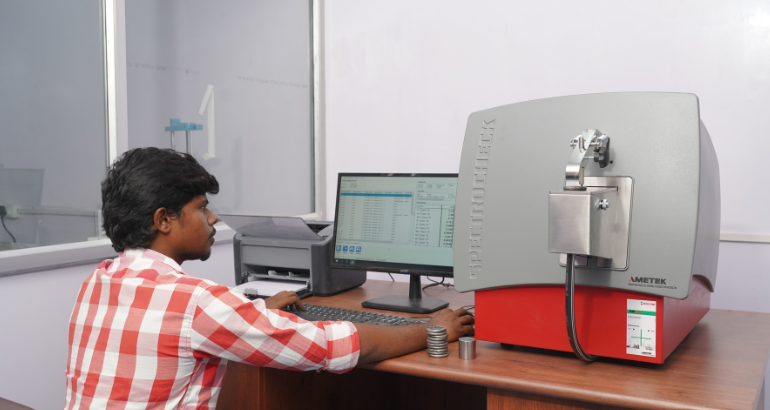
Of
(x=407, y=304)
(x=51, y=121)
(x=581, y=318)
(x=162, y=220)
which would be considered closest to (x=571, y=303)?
(x=581, y=318)

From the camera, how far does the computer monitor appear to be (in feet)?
5.05

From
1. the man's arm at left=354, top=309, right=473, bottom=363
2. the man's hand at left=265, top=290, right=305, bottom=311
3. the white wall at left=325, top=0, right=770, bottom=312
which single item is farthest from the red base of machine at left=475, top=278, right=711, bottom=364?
the white wall at left=325, top=0, right=770, bottom=312

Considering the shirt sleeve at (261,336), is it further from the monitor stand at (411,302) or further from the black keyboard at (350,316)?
the monitor stand at (411,302)

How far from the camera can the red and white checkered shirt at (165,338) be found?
3.26 feet

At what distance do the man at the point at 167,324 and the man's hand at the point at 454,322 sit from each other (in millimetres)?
128

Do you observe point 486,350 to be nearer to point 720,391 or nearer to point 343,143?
point 720,391

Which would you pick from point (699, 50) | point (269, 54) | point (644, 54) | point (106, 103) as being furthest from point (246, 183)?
point (699, 50)

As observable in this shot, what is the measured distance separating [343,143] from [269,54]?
1.91 ft

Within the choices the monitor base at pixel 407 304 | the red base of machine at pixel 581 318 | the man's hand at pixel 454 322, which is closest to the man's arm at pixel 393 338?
the man's hand at pixel 454 322

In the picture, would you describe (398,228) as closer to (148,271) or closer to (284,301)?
(284,301)

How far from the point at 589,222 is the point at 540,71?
5.43ft

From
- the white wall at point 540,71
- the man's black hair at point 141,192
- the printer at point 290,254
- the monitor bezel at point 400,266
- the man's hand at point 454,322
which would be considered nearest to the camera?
the man's black hair at point 141,192

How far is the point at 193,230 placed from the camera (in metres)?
1.15

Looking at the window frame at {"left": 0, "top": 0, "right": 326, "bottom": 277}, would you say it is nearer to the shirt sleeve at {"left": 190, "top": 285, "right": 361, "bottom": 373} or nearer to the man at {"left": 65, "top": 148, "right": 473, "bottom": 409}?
the man at {"left": 65, "top": 148, "right": 473, "bottom": 409}
